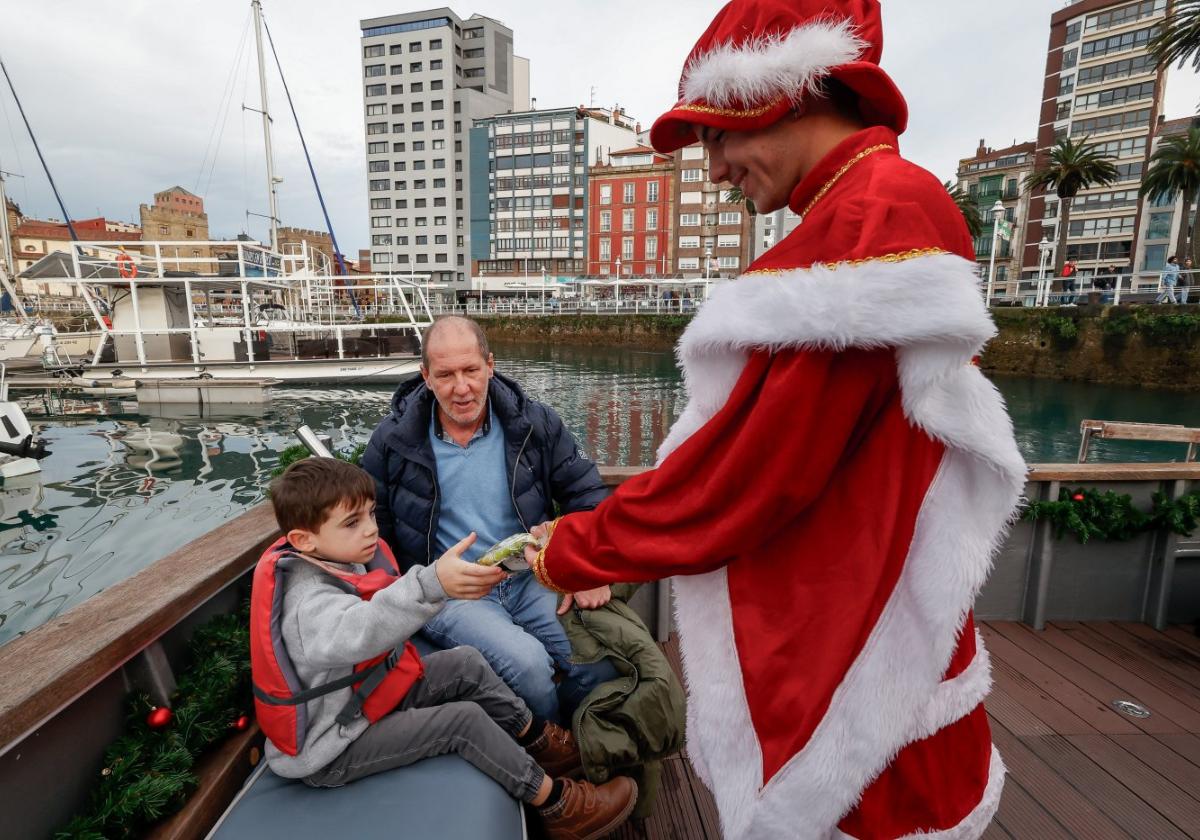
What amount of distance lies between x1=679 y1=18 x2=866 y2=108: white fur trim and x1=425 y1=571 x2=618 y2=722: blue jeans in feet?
4.73

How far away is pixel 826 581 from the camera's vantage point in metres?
0.87

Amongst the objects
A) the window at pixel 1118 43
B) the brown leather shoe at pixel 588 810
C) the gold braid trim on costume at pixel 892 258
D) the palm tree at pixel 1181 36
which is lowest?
the brown leather shoe at pixel 588 810

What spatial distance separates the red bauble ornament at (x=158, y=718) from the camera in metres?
1.50

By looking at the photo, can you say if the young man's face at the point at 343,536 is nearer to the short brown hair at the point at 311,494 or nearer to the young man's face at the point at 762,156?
the short brown hair at the point at 311,494

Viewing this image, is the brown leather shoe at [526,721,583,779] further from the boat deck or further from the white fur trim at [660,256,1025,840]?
the white fur trim at [660,256,1025,840]

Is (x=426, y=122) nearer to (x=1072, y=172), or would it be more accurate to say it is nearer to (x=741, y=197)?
(x=1072, y=172)

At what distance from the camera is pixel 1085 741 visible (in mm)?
2186

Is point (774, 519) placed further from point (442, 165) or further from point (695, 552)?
point (442, 165)

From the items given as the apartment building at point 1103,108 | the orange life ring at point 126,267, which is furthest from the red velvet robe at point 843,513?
the apartment building at point 1103,108

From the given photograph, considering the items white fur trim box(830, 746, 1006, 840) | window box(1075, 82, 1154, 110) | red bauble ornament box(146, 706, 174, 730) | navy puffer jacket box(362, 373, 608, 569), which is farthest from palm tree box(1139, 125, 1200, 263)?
red bauble ornament box(146, 706, 174, 730)

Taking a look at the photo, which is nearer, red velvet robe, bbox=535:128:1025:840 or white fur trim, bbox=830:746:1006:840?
red velvet robe, bbox=535:128:1025:840

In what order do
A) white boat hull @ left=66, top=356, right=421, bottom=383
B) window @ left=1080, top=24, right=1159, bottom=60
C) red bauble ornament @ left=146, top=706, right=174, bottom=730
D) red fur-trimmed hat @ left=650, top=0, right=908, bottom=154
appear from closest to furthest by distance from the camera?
1. red fur-trimmed hat @ left=650, top=0, right=908, bottom=154
2. red bauble ornament @ left=146, top=706, right=174, bottom=730
3. white boat hull @ left=66, top=356, right=421, bottom=383
4. window @ left=1080, top=24, right=1159, bottom=60

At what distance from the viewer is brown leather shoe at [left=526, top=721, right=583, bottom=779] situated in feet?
5.89

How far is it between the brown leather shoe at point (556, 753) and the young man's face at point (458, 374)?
1093 millimetres
